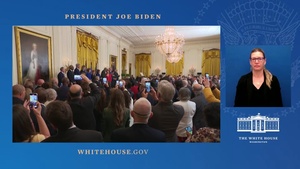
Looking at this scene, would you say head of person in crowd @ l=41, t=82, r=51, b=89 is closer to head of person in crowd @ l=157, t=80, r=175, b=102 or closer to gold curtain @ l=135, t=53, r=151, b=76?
gold curtain @ l=135, t=53, r=151, b=76

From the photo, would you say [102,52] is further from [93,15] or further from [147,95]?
[147,95]

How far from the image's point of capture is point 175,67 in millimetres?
2453

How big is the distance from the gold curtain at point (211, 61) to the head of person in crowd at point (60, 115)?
1.35 metres

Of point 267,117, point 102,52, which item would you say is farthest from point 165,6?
point 267,117

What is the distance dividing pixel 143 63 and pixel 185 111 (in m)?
0.68

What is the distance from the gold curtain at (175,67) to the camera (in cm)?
242

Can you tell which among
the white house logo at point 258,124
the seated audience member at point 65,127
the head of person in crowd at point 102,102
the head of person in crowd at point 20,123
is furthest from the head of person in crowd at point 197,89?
the head of person in crowd at point 20,123

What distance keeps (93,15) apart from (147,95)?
37.1 inches

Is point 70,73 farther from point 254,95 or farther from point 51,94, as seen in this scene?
point 254,95

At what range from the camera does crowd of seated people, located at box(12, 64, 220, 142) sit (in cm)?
217

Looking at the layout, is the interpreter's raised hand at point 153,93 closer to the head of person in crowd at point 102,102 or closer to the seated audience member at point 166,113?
the seated audience member at point 166,113

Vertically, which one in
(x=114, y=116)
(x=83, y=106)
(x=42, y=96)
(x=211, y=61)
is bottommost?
(x=114, y=116)

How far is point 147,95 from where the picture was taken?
2.34 m

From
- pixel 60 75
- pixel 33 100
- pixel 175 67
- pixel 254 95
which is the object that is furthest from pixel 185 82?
pixel 33 100
